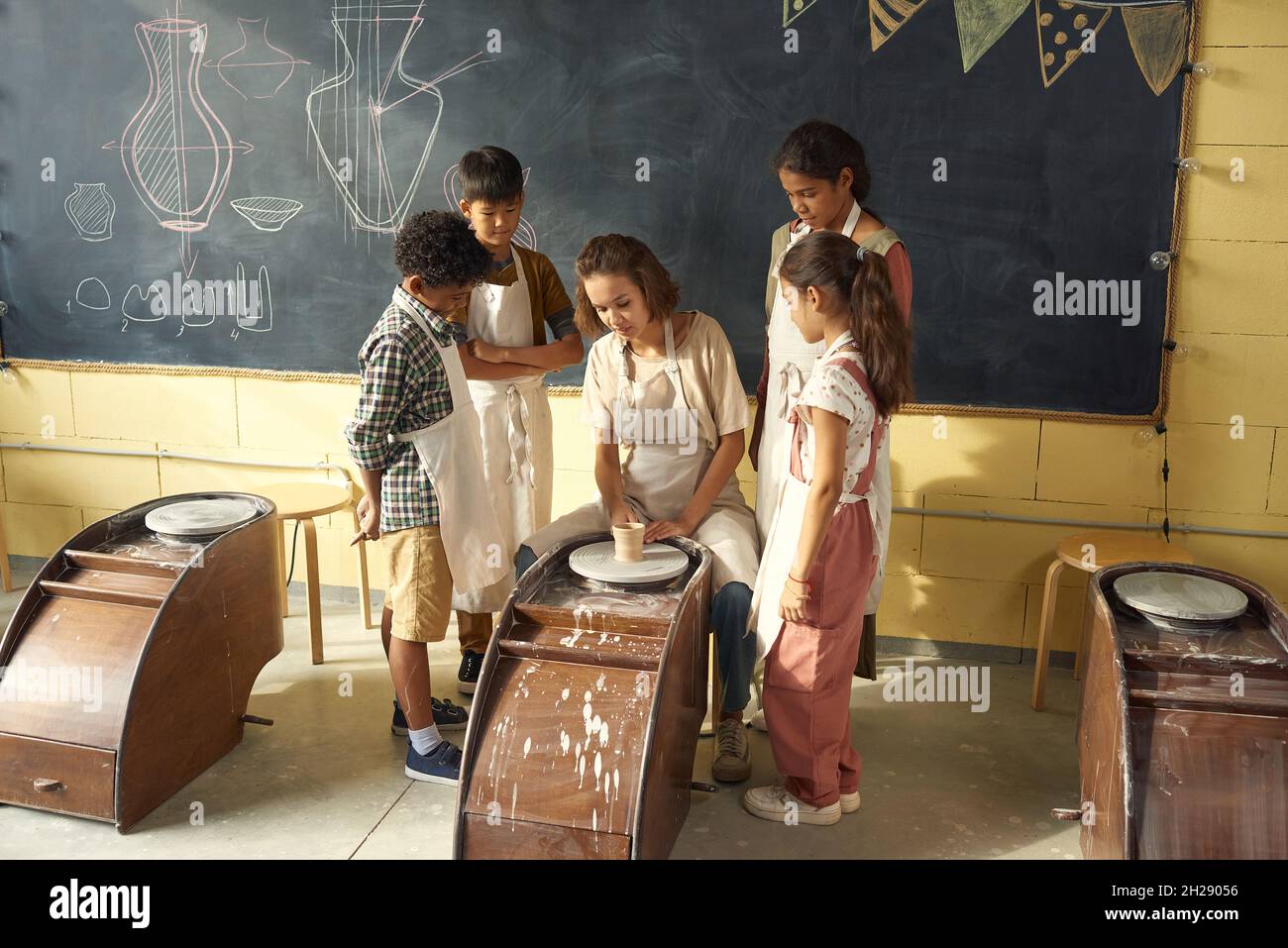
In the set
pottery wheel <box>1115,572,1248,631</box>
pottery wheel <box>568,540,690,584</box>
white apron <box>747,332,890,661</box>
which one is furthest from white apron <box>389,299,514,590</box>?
pottery wheel <box>1115,572,1248,631</box>

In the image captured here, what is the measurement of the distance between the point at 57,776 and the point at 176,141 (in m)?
2.45

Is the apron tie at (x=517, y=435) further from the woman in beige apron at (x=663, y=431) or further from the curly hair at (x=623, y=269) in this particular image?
the curly hair at (x=623, y=269)

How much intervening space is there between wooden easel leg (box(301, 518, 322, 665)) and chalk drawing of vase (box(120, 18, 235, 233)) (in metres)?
1.33

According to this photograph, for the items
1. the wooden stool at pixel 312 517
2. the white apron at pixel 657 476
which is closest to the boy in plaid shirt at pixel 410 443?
the white apron at pixel 657 476

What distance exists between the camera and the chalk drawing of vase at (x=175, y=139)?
13.6 ft

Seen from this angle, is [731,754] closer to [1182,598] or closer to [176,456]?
[1182,598]

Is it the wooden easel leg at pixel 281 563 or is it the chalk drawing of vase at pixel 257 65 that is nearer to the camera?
the wooden easel leg at pixel 281 563

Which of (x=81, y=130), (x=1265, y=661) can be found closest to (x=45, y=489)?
(x=81, y=130)

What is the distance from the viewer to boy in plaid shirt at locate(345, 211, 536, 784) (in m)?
2.78

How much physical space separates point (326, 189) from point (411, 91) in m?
0.48

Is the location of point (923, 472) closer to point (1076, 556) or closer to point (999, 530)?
point (999, 530)

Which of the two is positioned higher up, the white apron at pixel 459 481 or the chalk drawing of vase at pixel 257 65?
the chalk drawing of vase at pixel 257 65

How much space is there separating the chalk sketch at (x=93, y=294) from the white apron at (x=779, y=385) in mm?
2695

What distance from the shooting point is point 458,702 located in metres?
3.54
